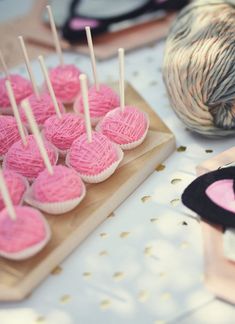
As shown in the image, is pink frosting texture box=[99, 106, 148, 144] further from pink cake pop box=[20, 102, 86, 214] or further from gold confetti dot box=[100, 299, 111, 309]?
gold confetti dot box=[100, 299, 111, 309]

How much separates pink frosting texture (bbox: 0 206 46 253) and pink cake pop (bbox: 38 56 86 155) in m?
0.17

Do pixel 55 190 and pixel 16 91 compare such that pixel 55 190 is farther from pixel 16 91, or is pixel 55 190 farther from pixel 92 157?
pixel 16 91

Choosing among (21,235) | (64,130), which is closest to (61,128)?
(64,130)

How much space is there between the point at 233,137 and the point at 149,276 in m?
0.30

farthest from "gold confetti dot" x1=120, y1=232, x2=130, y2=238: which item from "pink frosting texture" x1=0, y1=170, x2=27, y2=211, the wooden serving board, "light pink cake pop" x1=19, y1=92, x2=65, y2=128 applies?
"light pink cake pop" x1=19, y1=92, x2=65, y2=128

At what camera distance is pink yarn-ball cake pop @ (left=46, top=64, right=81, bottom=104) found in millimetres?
831

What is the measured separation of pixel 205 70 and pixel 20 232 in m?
0.33

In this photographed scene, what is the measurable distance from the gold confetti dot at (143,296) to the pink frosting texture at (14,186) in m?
0.20

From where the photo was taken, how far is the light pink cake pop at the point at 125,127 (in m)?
0.70

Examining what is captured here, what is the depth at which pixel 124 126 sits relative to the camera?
2.31 ft

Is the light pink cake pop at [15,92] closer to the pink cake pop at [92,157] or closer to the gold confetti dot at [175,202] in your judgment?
the pink cake pop at [92,157]

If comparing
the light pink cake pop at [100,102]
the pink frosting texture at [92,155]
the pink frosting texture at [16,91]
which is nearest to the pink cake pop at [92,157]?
the pink frosting texture at [92,155]

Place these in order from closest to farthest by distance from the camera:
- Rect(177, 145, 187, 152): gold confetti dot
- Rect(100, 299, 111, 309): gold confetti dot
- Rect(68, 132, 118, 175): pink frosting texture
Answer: Rect(100, 299, 111, 309): gold confetti dot → Rect(68, 132, 118, 175): pink frosting texture → Rect(177, 145, 187, 152): gold confetti dot

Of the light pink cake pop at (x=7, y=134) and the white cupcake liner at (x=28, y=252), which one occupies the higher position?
the light pink cake pop at (x=7, y=134)
